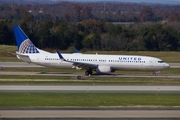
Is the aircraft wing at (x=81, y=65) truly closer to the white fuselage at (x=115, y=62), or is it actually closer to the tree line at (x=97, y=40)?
the white fuselage at (x=115, y=62)

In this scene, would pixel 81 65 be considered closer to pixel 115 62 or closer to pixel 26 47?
pixel 115 62

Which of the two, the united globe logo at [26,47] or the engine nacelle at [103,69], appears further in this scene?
the united globe logo at [26,47]

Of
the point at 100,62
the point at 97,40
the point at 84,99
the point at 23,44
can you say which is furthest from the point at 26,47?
the point at 97,40

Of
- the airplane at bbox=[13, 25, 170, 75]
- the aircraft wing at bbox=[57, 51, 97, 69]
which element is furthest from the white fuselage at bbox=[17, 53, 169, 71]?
the aircraft wing at bbox=[57, 51, 97, 69]

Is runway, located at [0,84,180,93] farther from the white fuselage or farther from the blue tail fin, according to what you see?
the blue tail fin

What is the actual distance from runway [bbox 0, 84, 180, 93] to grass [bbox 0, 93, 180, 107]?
2.48m

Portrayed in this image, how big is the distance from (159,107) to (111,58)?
88.2 feet

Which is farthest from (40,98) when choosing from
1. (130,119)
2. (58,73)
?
(58,73)

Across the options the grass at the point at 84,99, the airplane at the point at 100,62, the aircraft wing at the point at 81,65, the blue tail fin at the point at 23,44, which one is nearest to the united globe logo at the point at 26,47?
the blue tail fin at the point at 23,44

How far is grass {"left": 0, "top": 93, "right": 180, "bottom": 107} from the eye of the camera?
3531 cm

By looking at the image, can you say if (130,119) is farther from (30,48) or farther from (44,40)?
(44,40)

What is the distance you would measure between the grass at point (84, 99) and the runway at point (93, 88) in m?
2.48

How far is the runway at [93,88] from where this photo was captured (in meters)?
42.8

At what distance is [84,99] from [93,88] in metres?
6.95
